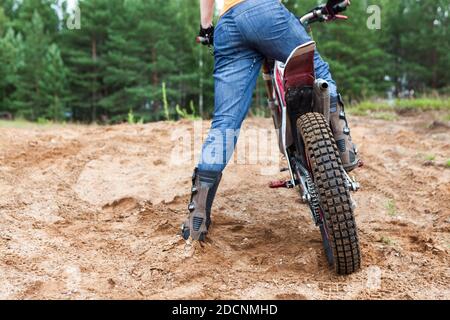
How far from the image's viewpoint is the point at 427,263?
240 centimetres

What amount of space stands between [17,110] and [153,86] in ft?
29.6

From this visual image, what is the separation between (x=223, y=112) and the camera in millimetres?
2596

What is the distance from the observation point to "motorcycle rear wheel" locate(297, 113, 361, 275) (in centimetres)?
211

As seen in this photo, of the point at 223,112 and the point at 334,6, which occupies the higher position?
the point at 334,6

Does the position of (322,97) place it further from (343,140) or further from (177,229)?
(177,229)

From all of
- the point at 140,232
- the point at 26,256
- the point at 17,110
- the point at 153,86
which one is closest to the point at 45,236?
the point at 26,256

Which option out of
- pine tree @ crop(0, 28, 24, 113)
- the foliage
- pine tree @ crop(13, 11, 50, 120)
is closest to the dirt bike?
the foliage

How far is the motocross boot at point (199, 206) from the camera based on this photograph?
2594 mm

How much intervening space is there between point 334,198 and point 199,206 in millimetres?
794

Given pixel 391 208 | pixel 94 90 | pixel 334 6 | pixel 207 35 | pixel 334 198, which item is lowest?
pixel 391 208

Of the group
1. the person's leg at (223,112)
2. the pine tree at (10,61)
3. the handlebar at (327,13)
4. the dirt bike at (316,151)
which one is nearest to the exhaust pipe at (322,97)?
the dirt bike at (316,151)

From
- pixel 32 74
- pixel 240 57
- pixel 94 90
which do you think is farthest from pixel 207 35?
pixel 94 90

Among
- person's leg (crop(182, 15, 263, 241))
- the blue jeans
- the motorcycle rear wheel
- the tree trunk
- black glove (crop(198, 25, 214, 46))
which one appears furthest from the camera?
the tree trunk

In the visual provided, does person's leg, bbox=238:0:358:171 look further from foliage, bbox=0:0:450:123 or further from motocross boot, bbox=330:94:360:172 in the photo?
foliage, bbox=0:0:450:123
